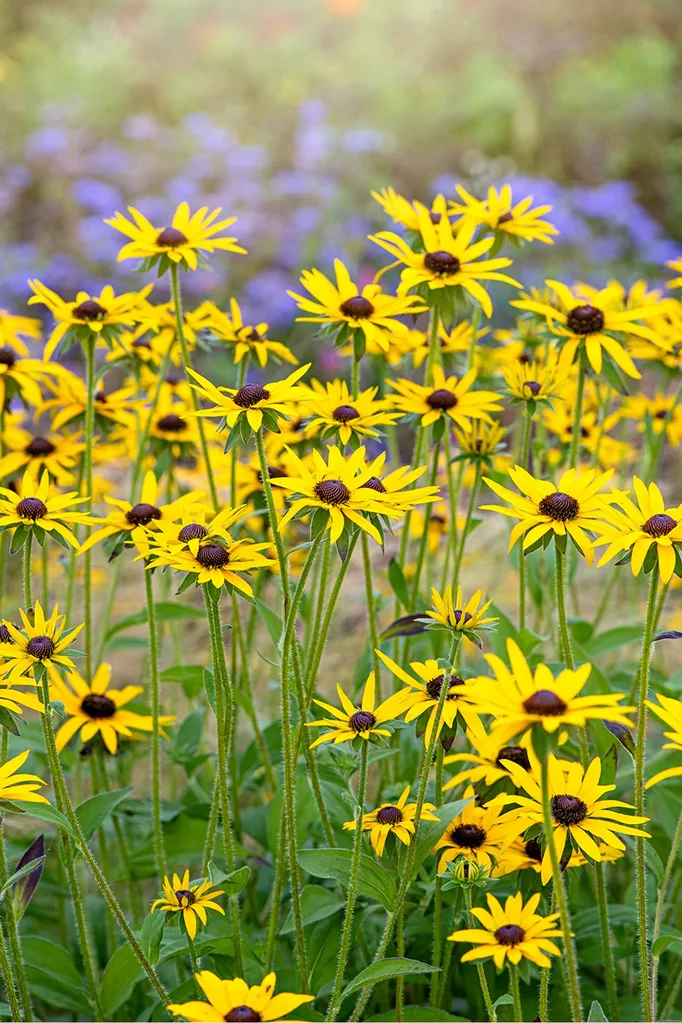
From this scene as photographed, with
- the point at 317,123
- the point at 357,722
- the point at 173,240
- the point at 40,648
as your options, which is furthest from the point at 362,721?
the point at 317,123

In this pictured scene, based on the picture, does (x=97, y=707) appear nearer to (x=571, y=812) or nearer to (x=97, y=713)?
(x=97, y=713)

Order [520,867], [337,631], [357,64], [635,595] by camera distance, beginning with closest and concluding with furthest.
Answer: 1. [520,867]
2. [635,595]
3. [337,631]
4. [357,64]

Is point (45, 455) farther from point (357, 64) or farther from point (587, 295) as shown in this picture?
point (357, 64)

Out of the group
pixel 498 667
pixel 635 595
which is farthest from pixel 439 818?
pixel 635 595

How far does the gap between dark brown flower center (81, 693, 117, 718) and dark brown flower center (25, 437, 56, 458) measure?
0.38 metres

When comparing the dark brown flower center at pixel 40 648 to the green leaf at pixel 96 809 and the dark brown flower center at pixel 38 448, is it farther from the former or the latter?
the dark brown flower center at pixel 38 448

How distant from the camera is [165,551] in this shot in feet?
3.68

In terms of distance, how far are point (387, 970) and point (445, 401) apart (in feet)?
2.26

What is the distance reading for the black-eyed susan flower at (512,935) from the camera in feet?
3.00

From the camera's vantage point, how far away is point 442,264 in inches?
54.6

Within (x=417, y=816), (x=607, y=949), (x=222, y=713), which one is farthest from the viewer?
(x=607, y=949)

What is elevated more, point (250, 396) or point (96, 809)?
point (250, 396)

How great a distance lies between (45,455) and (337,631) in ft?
3.22

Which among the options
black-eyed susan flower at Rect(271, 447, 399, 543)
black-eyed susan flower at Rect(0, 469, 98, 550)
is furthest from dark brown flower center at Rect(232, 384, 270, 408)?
black-eyed susan flower at Rect(0, 469, 98, 550)
